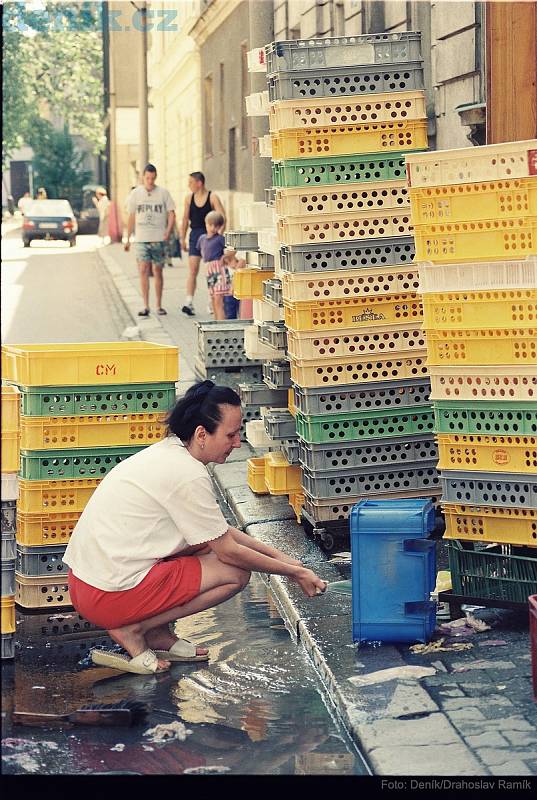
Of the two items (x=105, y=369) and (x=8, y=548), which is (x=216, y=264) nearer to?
(x=105, y=369)

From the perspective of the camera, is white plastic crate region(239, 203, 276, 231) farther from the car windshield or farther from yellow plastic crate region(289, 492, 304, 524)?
the car windshield

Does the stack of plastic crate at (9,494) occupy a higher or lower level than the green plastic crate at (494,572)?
higher

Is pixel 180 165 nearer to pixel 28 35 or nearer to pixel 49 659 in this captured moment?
pixel 28 35

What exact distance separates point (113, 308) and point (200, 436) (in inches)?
676

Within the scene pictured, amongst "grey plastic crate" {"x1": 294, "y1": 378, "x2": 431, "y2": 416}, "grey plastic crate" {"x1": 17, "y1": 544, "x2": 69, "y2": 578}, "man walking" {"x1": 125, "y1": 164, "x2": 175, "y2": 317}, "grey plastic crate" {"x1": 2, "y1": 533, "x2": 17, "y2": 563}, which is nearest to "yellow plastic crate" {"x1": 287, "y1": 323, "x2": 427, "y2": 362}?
"grey plastic crate" {"x1": 294, "y1": 378, "x2": 431, "y2": 416}

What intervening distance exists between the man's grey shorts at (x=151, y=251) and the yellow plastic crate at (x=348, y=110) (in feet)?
37.6

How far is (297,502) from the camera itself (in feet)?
27.2

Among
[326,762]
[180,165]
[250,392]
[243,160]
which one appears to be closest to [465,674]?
[326,762]

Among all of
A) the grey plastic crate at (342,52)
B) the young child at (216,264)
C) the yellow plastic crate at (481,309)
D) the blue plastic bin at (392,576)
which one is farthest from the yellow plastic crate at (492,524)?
the young child at (216,264)

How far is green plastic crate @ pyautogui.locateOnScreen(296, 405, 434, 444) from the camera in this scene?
756 cm

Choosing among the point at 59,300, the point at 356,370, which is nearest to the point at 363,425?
the point at 356,370

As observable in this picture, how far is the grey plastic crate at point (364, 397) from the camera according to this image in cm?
756

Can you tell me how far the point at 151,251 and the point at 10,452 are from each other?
14.2m

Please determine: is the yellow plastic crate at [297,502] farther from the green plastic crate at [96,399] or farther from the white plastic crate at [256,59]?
the white plastic crate at [256,59]
